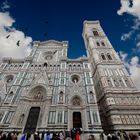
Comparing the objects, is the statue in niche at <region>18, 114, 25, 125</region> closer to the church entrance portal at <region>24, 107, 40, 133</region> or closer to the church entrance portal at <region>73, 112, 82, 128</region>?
the church entrance portal at <region>24, 107, 40, 133</region>

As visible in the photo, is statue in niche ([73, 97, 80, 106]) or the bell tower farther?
statue in niche ([73, 97, 80, 106])

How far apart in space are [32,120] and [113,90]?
13.5 metres

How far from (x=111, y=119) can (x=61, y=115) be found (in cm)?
715

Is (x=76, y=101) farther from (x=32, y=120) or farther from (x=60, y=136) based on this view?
(x=60, y=136)

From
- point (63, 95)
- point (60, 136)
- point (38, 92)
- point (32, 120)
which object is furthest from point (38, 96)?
point (60, 136)

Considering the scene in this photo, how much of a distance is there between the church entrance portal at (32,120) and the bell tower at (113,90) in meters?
10.5

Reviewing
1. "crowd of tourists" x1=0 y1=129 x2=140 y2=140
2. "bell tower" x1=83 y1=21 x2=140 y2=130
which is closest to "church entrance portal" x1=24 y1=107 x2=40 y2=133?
"crowd of tourists" x1=0 y1=129 x2=140 y2=140

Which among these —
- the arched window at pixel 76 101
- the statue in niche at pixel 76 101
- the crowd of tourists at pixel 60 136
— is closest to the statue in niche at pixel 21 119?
the crowd of tourists at pixel 60 136

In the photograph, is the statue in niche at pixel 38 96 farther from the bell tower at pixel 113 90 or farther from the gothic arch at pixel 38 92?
the bell tower at pixel 113 90

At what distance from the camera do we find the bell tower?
52.7 ft

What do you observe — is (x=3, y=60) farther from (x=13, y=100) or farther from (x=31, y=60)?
(x=13, y=100)

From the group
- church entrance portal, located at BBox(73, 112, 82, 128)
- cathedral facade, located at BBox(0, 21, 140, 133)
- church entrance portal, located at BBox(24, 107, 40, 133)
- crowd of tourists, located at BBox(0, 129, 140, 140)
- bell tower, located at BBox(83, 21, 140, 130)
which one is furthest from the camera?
bell tower, located at BBox(83, 21, 140, 130)

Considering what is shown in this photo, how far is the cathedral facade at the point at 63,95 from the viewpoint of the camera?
1504 cm

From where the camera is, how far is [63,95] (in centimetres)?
1738
